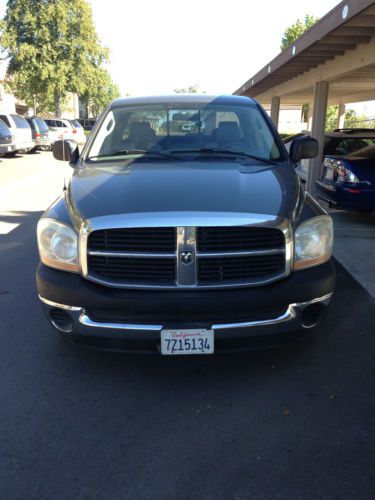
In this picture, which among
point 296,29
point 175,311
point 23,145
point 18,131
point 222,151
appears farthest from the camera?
point 296,29

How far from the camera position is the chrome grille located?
292cm

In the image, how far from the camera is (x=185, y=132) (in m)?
4.34

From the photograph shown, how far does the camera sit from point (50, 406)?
9.95 ft

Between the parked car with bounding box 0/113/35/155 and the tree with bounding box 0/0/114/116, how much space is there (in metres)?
15.4

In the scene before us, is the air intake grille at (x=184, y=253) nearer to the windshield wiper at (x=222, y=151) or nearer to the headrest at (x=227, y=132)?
the windshield wiper at (x=222, y=151)

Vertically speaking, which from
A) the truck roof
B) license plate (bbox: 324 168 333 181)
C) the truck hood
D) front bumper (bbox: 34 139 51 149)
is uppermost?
the truck roof

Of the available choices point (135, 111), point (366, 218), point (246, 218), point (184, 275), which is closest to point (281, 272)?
point (246, 218)

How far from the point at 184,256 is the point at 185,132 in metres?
1.80

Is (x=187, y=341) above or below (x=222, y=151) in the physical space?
below

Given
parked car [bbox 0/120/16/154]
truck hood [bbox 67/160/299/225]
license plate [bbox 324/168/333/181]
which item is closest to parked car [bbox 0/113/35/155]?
parked car [bbox 0/120/16/154]

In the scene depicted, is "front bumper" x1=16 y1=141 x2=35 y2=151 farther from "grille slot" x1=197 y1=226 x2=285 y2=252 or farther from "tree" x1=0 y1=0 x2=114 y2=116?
"grille slot" x1=197 y1=226 x2=285 y2=252

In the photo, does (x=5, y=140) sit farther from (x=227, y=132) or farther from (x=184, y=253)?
(x=184, y=253)

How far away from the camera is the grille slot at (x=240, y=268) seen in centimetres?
297

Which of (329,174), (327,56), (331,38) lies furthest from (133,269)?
(327,56)
